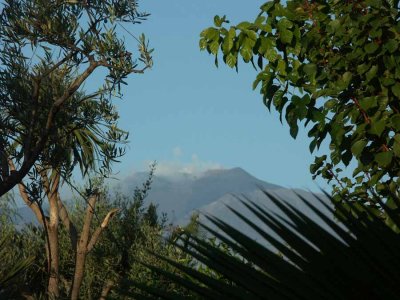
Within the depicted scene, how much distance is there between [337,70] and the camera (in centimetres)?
905

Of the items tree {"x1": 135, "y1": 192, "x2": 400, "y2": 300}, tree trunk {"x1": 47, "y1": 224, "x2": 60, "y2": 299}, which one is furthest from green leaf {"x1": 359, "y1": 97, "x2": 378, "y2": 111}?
tree trunk {"x1": 47, "y1": 224, "x2": 60, "y2": 299}

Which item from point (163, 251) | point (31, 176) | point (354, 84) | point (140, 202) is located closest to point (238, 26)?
point (354, 84)

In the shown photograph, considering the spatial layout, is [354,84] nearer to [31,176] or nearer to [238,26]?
[238,26]

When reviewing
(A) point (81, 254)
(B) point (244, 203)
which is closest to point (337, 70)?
(B) point (244, 203)

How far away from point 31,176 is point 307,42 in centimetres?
764

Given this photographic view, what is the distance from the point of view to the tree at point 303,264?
2.25 meters

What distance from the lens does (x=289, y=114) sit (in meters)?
9.19

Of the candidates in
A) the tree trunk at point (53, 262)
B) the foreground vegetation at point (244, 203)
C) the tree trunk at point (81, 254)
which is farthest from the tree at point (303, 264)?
the tree trunk at point (53, 262)

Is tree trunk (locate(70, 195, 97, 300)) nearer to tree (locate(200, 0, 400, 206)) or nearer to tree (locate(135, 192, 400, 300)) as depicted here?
tree (locate(200, 0, 400, 206))

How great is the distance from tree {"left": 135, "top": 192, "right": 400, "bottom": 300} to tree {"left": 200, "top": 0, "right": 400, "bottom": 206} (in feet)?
19.7

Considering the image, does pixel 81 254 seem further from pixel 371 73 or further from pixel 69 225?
pixel 371 73

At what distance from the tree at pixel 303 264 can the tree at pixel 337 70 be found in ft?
19.7

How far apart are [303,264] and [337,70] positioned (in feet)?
22.6

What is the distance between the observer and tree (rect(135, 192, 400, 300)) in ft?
7.39
